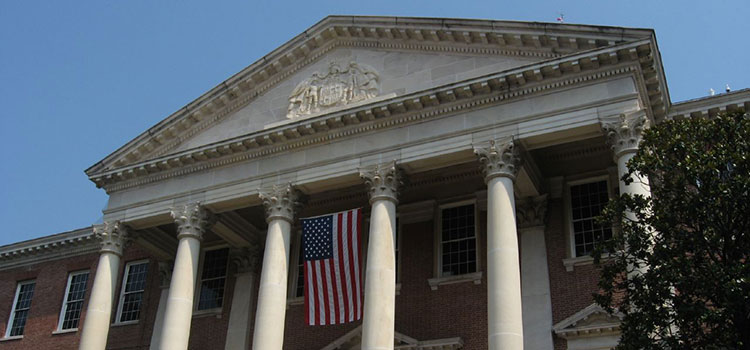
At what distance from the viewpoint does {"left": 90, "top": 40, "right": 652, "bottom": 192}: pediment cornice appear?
2086 cm

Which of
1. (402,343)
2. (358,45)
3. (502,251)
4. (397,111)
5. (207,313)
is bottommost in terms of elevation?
(402,343)

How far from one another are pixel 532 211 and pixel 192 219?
10.8m

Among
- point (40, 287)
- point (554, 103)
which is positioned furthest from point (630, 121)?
point (40, 287)

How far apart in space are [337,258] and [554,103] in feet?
24.2

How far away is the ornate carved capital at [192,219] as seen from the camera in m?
25.5

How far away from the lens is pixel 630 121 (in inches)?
790

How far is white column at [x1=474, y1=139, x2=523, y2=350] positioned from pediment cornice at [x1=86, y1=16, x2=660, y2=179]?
130 inches

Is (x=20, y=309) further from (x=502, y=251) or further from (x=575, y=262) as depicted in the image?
(x=575, y=262)

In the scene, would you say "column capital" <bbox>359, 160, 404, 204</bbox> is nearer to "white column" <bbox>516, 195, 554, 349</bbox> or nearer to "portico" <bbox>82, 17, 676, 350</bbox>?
"portico" <bbox>82, 17, 676, 350</bbox>

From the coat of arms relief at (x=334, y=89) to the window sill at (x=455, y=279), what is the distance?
6.11 metres

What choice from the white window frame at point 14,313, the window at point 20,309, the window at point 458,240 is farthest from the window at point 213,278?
the window at point 20,309

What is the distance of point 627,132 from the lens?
65.4 feet

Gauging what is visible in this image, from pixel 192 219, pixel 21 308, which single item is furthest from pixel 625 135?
pixel 21 308

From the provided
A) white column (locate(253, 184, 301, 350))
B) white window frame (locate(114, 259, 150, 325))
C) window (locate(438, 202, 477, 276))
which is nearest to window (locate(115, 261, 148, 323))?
white window frame (locate(114, 259, 150, 325))
